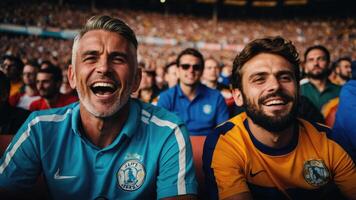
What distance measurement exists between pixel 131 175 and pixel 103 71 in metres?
0.59

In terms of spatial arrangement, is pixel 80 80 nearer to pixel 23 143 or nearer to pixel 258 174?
pixel 23 143

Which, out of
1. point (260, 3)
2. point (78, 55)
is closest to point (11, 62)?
point (78, 55)

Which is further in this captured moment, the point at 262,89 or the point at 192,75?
the point at 192,75

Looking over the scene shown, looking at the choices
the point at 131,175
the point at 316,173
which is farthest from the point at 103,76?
the point at 316,173

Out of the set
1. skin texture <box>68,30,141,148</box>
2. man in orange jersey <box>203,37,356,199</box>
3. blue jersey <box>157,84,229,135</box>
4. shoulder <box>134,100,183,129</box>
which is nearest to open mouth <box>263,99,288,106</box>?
man in orange jersey <box>203,37,356,199</box>

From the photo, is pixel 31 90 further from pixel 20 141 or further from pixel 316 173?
pixel 316 173

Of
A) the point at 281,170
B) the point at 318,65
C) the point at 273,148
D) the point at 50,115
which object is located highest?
the point at 318,65

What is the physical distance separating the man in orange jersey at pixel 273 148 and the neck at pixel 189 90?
2.42 metres

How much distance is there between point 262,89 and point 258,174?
0.51 meters

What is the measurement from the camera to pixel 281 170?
1.82 metres

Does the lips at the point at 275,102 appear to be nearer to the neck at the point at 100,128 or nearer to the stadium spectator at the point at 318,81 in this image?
the neck at the point at 100,128

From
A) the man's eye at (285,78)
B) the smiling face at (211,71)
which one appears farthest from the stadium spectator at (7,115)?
the smiling face at (211,71)

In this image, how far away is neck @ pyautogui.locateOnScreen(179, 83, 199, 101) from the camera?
4.46 m

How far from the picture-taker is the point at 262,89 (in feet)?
6.24
